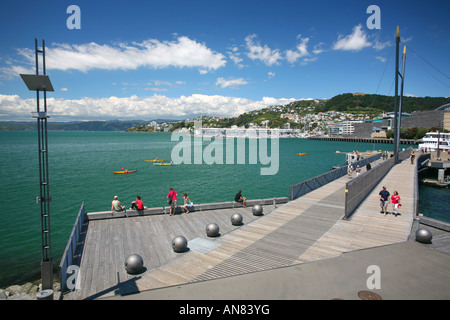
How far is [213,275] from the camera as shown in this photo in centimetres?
911

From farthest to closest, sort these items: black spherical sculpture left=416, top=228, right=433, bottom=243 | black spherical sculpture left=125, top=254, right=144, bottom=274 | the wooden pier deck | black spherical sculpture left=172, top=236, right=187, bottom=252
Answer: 1. black spherical sculpture left=416, top=228, right=433, bottom=243
2. black spherical sculpture left=172, top=236, right=187, bottom=252
3. black spherical sculpture left=125, top=254, right=144, bottom=274
4. the wooden pier deck

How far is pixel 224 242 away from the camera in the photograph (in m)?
12.1

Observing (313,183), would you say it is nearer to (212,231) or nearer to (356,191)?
(356,191)

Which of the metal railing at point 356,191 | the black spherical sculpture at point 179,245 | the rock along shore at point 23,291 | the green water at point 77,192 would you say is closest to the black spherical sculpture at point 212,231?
the black spherical sculpture at point 179,245

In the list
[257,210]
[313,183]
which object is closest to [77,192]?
[257,210]

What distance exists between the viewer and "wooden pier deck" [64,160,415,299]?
9.28 metres

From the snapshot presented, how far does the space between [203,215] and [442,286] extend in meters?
11.7

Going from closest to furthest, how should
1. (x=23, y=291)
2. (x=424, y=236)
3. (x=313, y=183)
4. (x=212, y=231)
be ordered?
1. (x=424, y=236)
2. (x=23, y=291)
3. (x=212, y=231)
4. (x=313, y=183)

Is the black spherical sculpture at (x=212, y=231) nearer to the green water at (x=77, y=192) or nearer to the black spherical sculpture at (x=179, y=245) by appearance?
the black spherical sculpture at (x=179, y=245)

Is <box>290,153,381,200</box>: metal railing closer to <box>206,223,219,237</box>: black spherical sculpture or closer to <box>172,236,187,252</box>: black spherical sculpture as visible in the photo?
<box>206,223,219,237</box>: black spherical sculpture

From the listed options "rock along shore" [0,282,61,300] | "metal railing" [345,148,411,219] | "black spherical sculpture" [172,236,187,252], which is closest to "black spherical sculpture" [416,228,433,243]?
"metal railing" [345,148,411,219]

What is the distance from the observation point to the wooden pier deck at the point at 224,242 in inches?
365
